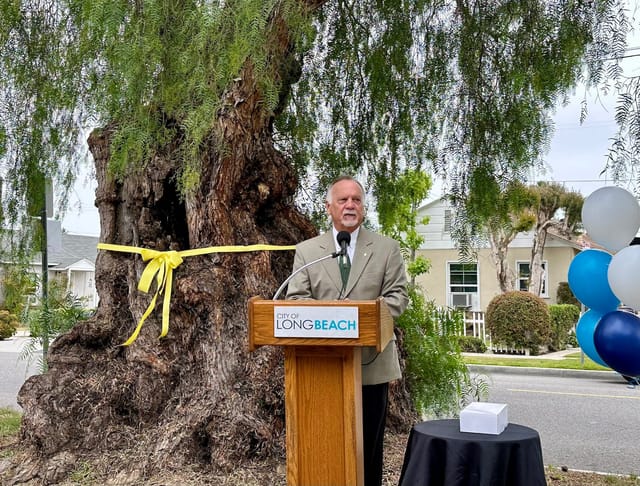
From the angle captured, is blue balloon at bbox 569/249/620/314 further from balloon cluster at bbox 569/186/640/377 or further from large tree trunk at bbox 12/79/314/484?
large tree trunk at bbox 12/79/314/484

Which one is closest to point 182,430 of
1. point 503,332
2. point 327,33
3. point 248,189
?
point 248,189

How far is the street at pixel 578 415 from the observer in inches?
281

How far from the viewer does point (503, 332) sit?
17.2 meters

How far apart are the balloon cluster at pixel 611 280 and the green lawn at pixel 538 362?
9.19 meters

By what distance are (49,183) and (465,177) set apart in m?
3.53

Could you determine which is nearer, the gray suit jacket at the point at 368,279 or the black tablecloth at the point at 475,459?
the black tablecloth at the point at 475,459

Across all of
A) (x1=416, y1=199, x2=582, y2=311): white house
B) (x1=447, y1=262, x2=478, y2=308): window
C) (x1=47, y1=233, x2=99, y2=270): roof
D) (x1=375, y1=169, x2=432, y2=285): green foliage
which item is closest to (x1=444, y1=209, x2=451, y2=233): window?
(x1=375, y1=169, x2=432, y2=285): green foliage

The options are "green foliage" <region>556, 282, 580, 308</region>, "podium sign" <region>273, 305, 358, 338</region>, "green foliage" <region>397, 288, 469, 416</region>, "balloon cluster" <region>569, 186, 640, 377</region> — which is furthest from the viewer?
"green foliage" <region>556, 282, 580, 308</region>

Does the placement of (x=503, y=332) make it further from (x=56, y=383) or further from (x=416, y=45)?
(x=56, y=383)

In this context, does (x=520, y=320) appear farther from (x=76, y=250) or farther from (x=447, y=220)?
(x=76, y=250)

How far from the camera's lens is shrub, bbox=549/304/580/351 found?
17.9m

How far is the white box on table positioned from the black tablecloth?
0.11 feet

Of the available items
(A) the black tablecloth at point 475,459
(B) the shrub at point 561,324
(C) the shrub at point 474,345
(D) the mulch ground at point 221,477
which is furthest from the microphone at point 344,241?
(B) the shrub at point 561,324

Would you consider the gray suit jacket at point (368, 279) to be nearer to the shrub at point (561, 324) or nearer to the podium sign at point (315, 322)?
the podium sign at point (315, 322)
